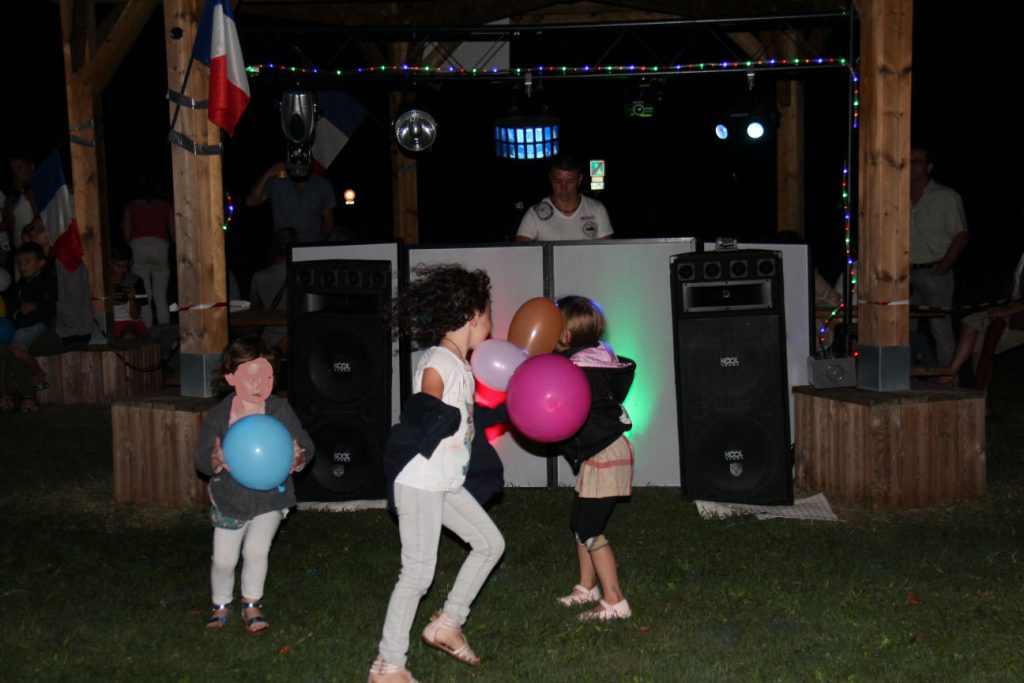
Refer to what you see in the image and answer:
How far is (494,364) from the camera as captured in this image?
407 centimetres

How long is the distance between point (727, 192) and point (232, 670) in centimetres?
2347

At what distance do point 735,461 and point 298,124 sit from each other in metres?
5.17

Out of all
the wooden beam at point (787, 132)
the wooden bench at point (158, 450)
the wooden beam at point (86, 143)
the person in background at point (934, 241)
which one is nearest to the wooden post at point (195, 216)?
the wooden bench at point (158, 450)

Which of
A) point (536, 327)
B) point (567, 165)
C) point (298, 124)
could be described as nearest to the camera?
point (536, 327)

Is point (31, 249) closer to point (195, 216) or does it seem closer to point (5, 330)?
point (5, 330)

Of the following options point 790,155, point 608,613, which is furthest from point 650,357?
point 790,155

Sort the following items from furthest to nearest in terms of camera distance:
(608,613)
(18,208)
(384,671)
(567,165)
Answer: (18,208) → (567,165) → (608,613) → (384,671)

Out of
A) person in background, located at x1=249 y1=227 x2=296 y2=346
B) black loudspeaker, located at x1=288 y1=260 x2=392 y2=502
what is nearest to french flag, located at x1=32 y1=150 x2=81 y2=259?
person in background, located at x1=249 y1=227 x2=296 y2=346

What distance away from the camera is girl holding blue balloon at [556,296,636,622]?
14.2 ft

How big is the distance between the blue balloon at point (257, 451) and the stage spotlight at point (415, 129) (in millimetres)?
6589

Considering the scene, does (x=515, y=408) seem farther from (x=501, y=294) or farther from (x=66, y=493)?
(x=66, y=493)

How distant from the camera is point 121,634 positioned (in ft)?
13.8

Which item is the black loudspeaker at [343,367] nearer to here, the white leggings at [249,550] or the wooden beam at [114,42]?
the white leggings at [249,550]

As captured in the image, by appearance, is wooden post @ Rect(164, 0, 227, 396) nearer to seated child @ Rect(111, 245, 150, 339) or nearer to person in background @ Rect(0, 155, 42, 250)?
seated child @ Rect(111, 245, 150, 339)
